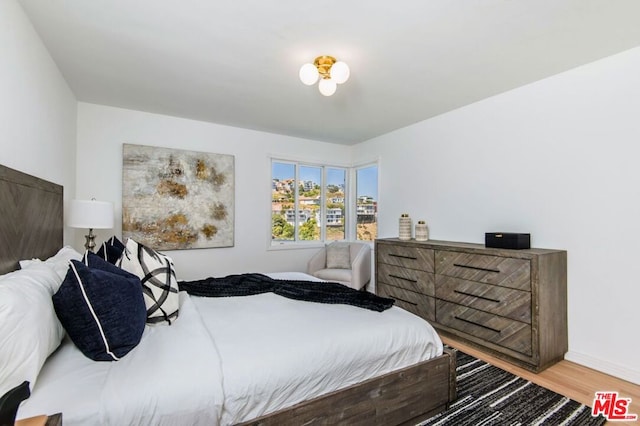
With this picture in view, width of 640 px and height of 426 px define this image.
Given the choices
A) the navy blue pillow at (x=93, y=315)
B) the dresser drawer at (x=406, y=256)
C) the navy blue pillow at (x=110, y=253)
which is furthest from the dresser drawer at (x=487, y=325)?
the navy blue pillow at (x=110, y=253)

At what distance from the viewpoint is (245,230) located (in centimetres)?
408

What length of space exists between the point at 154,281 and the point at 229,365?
815 millimetres

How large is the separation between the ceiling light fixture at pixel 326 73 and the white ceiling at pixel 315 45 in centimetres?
7

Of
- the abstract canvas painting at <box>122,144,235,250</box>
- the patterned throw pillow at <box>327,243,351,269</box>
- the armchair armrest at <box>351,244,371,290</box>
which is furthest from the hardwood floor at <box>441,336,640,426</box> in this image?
the abstract canvas painting at <box>122,144,235,250</box>

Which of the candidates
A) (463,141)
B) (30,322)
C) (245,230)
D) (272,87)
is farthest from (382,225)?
(30,322)

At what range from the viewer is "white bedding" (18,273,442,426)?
3.43 ft

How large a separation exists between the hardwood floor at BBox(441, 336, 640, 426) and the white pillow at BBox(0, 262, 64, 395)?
290 centimetres

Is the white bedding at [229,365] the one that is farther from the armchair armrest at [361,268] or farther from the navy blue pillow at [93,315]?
the armchair armrest at [361,268]

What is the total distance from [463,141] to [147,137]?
11.7ft

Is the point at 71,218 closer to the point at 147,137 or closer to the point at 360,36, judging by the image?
the point at 147,137

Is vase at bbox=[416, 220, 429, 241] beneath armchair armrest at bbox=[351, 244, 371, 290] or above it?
above

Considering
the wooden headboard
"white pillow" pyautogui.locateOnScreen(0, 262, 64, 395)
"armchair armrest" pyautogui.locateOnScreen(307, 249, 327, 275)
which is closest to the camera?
"white pillow" pyautogui.locateOnScreen(0, 262, 64, 395)

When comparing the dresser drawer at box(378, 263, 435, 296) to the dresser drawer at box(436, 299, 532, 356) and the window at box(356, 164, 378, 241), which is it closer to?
the dresser drawer at box(436, 299, 532, 356)

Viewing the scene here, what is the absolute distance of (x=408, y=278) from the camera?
3.40 meters
